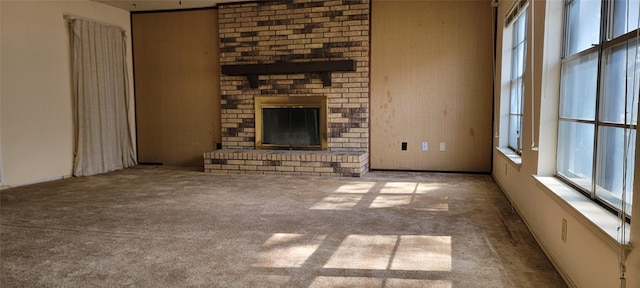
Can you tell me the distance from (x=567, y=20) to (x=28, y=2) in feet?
18.4

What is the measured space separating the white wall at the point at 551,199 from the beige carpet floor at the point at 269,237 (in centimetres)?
15

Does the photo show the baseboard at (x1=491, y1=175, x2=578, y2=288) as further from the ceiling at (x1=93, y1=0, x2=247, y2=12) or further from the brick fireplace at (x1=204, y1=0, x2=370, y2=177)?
the ceiling at (x1=93, y1=0, x2=247, y2=12)

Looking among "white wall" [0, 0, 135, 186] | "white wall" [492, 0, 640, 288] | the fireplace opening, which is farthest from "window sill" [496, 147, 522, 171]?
"white wall" [0, 0, 135, 186]

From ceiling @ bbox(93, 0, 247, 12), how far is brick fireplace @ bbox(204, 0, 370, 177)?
0.26 metres

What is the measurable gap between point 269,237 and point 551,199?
1839 millimetres

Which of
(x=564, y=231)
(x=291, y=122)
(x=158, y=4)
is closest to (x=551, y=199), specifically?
(x=564, y=231)

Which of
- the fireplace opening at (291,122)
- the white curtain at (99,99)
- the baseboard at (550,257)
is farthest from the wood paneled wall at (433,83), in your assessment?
the white curtain at (99,99)

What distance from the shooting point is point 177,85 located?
6680 millimetres

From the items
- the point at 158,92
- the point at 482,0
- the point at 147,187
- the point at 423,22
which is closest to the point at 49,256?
the point at 147,187

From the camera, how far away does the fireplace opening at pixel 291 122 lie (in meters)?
6.08

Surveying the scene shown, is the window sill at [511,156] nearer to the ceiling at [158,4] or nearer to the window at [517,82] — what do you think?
the window at [517,82]

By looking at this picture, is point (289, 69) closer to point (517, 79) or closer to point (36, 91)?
point (517, 79)

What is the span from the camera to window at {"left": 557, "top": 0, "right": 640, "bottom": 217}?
73.6 inches

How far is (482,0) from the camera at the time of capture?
5.55 m
